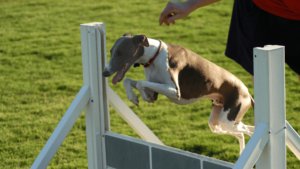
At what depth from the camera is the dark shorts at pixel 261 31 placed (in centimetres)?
172

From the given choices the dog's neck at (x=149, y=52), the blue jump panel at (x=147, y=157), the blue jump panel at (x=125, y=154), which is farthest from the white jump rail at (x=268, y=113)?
the blue jump panel at (x=125, y=154)

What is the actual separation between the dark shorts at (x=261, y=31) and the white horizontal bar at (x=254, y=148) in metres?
0.56

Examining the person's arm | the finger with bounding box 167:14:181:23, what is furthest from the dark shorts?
the finger with bounding box 167:14:181:23

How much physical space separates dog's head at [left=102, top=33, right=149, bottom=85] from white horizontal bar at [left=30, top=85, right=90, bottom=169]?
48 cm

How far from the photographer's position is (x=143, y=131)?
2.11 m

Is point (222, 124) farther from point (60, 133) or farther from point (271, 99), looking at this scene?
→ point (60, 133)

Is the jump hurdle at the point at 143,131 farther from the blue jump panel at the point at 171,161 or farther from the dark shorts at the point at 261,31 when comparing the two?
the dark shorts at the point at 261,31

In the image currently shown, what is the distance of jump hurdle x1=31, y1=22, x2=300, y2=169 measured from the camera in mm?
1345

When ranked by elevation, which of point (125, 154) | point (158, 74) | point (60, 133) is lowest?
point (125, 154)

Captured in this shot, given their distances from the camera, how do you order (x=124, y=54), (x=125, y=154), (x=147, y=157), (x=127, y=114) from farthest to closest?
(x=127, y=114) < (x=125, y=154) < (x=147, y=157) < (x=124, y=54)

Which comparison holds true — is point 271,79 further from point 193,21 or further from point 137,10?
point 137,10

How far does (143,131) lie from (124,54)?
76cm

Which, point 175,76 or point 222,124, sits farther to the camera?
point 222,124

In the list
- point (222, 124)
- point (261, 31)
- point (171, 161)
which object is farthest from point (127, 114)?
point (261, 31)
